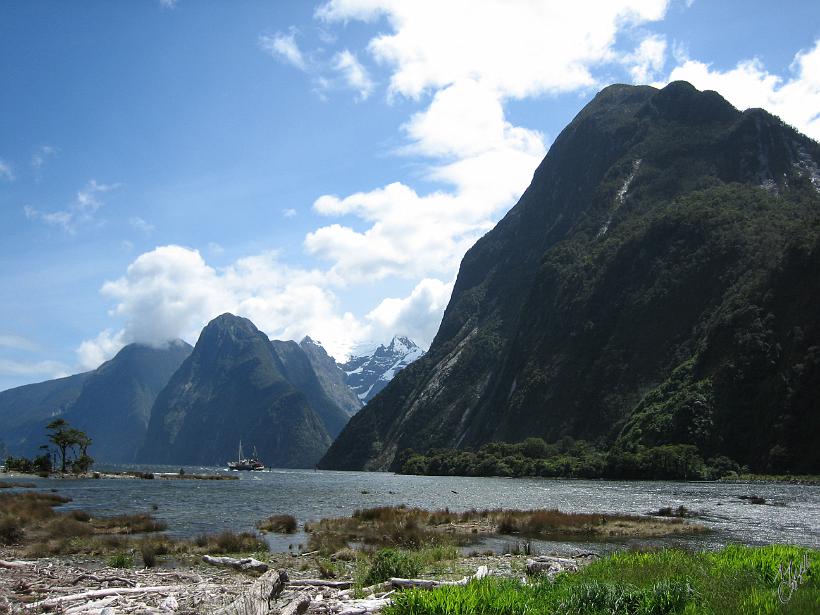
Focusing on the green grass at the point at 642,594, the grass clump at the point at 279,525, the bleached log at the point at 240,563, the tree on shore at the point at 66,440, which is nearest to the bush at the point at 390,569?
the bleached log at the point at 240,563

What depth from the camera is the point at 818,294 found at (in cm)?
13138

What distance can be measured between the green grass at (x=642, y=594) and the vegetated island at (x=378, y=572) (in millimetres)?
36

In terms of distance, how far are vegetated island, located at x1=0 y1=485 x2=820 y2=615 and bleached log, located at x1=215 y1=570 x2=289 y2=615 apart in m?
0.04

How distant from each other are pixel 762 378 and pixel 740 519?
9826 centimetres

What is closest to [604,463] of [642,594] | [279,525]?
[279,525]

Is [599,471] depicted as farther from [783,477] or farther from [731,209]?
[731,209]

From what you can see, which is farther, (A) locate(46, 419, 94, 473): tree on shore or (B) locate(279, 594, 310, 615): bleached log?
(A) locate(46, 419, 94, 473): tree on shore

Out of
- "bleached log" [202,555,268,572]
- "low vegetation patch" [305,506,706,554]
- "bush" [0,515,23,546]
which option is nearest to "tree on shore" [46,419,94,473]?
"bush" [0,515,23,546]

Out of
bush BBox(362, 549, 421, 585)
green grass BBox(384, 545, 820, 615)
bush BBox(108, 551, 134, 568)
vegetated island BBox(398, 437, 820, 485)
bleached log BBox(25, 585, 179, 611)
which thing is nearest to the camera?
green grass BBox(384, 545, 820, 615)

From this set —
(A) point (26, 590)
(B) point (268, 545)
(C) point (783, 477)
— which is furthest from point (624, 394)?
(A) point (26, 590)

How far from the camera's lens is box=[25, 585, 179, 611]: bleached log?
17.4m

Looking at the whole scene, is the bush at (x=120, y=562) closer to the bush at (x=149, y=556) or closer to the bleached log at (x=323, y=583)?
the bush at (x=149, y=556)

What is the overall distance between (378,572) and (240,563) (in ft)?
23.2

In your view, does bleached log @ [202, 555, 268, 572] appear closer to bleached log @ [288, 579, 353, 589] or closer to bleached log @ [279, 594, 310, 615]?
bleached log @ [288, 579, 353, 589]
